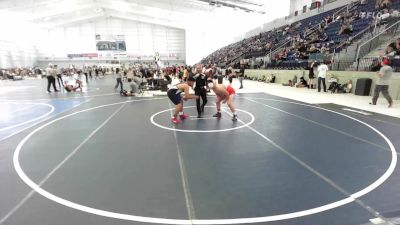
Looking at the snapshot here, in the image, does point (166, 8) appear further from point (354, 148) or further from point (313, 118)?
point (354, 148)

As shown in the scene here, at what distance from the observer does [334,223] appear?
2924mm

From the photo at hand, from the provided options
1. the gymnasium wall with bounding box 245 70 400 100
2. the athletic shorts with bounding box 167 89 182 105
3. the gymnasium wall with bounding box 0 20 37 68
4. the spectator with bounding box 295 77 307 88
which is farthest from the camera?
the gymnasium wall with bounding box 0 20 37 68

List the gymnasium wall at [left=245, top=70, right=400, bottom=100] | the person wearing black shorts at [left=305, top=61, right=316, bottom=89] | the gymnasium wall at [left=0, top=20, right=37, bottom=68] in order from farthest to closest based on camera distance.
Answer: the gymnasium wall at [left=0, top=20, right=37, bottom=68], the person wearing black shorts at [left=305, top=61, right=316, bottom=89], the gymnasium wall at [left=245, top=70, right=400, bottom=100]

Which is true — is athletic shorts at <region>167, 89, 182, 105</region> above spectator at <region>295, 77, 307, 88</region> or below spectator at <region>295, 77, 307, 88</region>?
above

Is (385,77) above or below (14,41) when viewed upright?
below

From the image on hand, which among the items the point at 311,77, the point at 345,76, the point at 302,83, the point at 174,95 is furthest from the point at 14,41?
the point at 345,76

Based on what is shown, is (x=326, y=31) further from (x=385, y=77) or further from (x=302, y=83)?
(x=385, y=77)

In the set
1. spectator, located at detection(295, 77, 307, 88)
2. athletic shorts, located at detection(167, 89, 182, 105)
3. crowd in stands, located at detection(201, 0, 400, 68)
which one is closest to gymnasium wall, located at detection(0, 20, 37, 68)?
crowd in stands, located at detection(201, 0, 400, 68)

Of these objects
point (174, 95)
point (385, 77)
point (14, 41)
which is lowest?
point (174, 95)

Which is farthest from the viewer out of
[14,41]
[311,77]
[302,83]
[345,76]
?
[14,41]

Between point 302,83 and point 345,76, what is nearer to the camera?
point 345,76

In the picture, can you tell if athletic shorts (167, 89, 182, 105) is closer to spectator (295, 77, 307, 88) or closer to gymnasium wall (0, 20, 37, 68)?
spectator (295, 77, 307, 88)

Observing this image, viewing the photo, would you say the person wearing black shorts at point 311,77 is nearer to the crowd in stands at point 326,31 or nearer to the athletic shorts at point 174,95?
the crowd in stands at point 326,31

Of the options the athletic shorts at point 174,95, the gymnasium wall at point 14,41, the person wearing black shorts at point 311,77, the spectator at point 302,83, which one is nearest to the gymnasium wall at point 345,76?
the spectator at point 302,83
